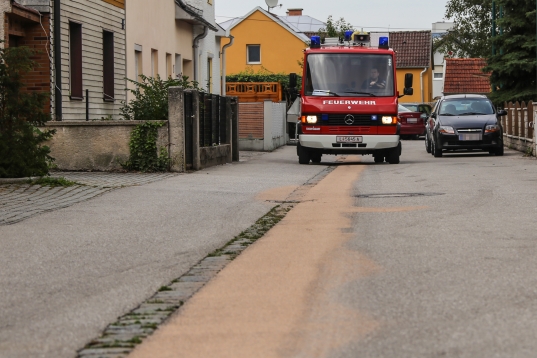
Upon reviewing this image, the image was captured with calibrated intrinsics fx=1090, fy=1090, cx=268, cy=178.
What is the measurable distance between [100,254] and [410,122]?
39.4 m

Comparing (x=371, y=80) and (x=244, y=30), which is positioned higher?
(x=244, y=30)

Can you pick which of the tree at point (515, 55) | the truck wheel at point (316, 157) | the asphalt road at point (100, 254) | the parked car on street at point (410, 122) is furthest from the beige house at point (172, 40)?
the asphalt road at point (100, 254)

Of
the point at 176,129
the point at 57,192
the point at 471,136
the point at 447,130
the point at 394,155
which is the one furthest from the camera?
the point at 447,130

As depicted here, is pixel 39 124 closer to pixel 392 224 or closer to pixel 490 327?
pixel 392 224

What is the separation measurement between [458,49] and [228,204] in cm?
7332

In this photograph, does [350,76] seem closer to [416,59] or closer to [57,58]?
[57,58]

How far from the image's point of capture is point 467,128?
28.4m

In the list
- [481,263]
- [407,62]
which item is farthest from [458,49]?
[481,263]

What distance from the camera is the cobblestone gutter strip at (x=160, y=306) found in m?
5.28

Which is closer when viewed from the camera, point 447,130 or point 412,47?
point 447,130

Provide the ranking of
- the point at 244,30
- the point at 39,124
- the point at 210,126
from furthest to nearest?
the point at 244,30, the point at 210,126, the point at 39,124

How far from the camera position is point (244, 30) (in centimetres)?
7594

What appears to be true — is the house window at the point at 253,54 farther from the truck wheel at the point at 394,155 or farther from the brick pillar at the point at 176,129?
the brick pillar at the point at 176,129

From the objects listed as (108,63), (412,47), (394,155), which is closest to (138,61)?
(108,63)
